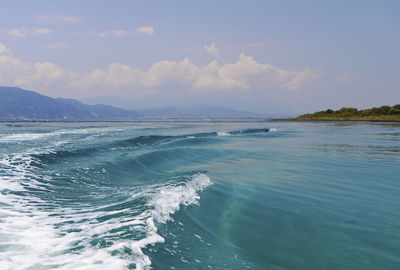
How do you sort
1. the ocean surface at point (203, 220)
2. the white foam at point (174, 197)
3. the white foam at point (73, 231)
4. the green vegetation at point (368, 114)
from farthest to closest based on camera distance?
1. the green vegetation at point (368, 114)
2. the white foam at point (174, 197)
3. the ocean surface at point (203, 220)
4. the white foam at point (73, 231)

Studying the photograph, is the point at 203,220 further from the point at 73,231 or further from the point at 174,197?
the point at 73,231

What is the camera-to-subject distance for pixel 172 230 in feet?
15.0

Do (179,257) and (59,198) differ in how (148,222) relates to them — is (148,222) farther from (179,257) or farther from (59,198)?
(59,198)

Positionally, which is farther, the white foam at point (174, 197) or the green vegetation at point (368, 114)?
the green vegetation at point (368, 114)

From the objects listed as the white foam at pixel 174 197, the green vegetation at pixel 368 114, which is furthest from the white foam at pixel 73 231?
the green vegetation at pixel 368 114

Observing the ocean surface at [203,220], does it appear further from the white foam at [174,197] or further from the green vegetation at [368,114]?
the green vegetation at [368,114]

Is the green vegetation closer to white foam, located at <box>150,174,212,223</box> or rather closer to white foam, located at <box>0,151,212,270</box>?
white foam, located at <box>150,174,212,223</box>

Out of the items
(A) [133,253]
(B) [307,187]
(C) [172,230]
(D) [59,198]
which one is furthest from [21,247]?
(B) [307,187]

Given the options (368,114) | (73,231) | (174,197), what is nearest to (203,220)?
(174,197)

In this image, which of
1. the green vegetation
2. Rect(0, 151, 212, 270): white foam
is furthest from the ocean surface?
the green vegetation

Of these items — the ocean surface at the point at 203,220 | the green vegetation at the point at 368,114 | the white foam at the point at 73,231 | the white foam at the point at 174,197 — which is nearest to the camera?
the white foam at the point at 73,231

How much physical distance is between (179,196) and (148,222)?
1.95 meters

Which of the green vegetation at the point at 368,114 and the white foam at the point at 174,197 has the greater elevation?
the green vegetation at the point at 368,114

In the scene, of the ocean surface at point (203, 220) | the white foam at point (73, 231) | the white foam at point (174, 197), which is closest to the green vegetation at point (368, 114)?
the ocean surface at point (203, 220)
